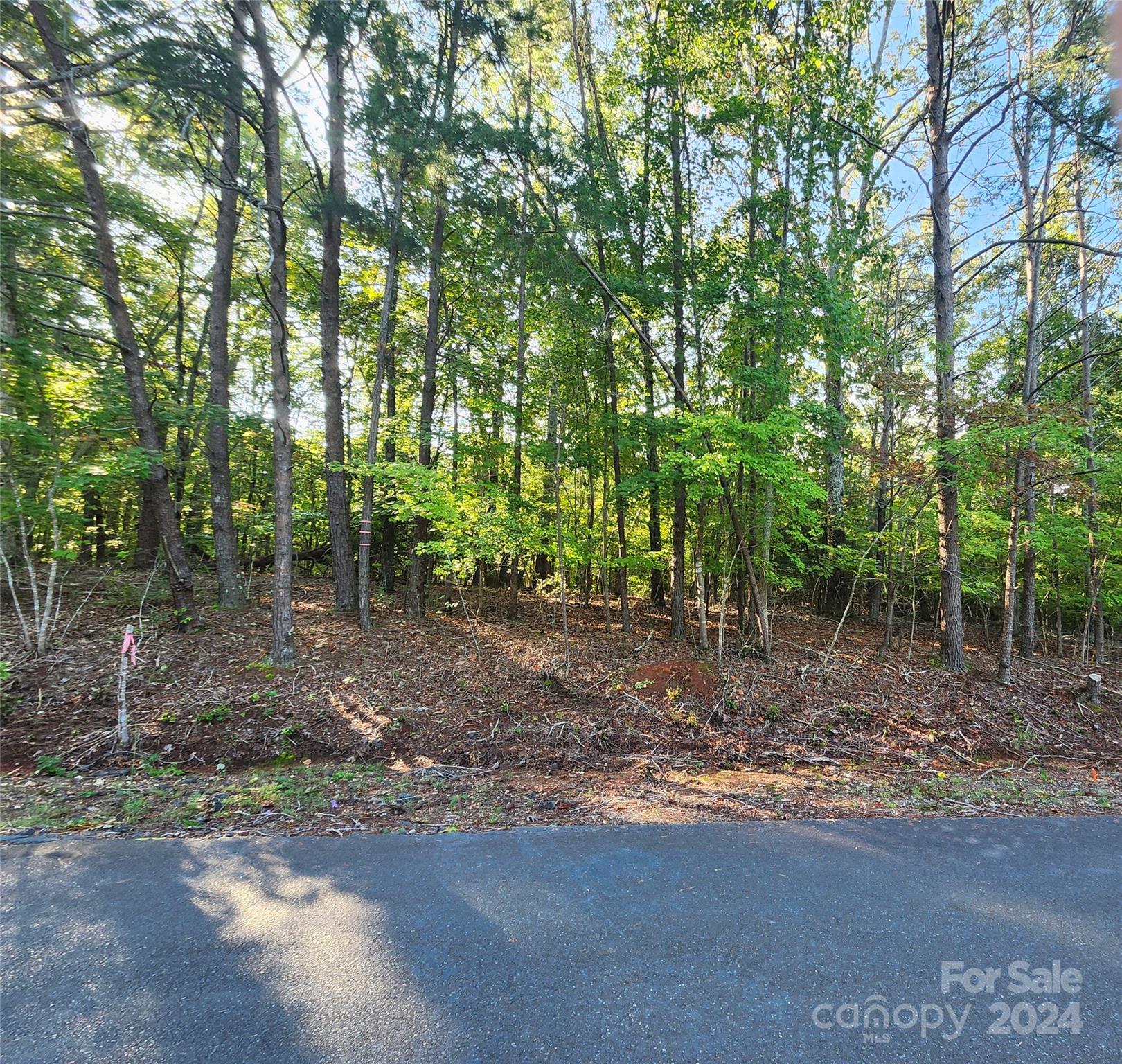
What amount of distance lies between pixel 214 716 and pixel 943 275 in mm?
11639

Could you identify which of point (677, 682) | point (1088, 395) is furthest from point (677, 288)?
point (1088, 395)

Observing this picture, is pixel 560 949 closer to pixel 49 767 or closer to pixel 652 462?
pixel 49 767

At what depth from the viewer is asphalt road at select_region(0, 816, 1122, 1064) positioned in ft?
5.60

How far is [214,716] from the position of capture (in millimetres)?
5141

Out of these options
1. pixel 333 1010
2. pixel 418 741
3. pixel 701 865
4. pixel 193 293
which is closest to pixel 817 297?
pixel 701 865

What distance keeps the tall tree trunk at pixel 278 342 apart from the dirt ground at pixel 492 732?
76 cm

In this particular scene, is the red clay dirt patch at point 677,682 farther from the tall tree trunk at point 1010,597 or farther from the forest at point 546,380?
the tall tree trunk at point 1010,597

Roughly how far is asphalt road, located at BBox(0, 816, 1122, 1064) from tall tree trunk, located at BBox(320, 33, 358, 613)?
19.2ft

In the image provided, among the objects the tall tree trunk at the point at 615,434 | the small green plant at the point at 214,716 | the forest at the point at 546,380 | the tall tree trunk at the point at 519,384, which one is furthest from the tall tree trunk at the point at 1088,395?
the small green plant at the point at 214,716

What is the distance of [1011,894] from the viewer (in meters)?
2.60

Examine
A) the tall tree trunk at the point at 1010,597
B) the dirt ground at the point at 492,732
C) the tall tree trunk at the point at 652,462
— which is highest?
the tall tree trunk at the point at 652,462

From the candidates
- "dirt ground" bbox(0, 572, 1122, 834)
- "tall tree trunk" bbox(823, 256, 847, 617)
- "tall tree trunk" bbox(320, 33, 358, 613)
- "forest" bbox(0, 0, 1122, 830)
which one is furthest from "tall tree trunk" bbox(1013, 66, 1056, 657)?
"tall tree trunk" bbox(320, 33, 358, 613)

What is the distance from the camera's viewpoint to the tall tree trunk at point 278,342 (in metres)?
5.96

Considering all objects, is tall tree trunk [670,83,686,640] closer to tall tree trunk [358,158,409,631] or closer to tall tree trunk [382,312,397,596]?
tall tree trunk [358,158,409,631]
